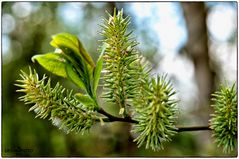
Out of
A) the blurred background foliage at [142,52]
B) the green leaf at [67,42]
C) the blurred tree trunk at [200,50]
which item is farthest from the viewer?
the blurred tree trunk at [200,50]

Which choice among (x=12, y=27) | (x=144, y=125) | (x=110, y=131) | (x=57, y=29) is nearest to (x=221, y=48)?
(x=110, y=131)

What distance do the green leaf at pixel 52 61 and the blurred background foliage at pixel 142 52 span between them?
0.67 meters

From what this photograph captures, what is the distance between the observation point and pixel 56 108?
0.33m

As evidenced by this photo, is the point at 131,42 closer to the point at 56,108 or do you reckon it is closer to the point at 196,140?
the point at 56,108

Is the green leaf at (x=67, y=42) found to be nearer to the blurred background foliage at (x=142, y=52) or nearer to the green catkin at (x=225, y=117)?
the green catkin at (x=225, y=117)

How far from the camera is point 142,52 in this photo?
1.07 meters

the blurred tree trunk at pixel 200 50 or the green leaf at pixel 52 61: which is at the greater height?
the blurred tree trunk at pixel 200 50

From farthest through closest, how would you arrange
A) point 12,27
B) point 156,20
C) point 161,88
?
1. point 12,27
2. point 156,20
3. point 161,88

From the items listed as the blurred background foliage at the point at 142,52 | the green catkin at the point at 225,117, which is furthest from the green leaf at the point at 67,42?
the blurred background foliage at the point at 142,52

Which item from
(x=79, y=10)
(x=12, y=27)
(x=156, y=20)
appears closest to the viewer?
(x=156, y=20)

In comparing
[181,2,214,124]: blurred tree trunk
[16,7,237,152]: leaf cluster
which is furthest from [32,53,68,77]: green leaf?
[181,2,214,124]: blurred tree trunk

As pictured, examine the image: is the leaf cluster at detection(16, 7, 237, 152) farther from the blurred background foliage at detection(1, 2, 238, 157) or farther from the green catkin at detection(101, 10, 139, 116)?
the blurred background foliage at detection(1, 2, 238, 157)

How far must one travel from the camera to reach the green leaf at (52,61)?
304 millimetres

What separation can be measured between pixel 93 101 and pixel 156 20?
29.4 inches
